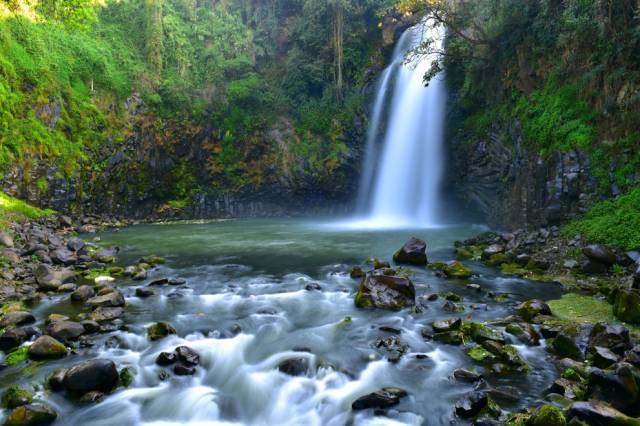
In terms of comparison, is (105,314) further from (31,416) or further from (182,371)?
(31,416)

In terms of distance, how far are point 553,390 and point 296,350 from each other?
3.82 meters

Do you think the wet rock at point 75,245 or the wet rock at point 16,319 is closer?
the wet rock at point 16,319

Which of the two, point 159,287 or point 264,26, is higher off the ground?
point 264,26

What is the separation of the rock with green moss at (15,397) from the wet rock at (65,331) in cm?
167

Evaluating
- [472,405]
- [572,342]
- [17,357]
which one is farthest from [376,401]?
[17,357]

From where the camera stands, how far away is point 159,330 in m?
7.75

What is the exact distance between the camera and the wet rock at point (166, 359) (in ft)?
22.0

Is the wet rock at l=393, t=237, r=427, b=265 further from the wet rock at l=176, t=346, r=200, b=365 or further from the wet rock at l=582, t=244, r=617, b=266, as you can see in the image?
the wet rock at l=176, t=346, r=200, b=365

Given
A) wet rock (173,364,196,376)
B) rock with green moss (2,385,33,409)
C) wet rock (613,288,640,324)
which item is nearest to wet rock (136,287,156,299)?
wet rock (173,364,196,376)

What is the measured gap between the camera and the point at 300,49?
32156mm

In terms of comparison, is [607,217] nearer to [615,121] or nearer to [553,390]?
[615,121]

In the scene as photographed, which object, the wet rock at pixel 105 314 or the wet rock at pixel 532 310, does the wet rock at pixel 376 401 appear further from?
the wet rock at pixel 105 314

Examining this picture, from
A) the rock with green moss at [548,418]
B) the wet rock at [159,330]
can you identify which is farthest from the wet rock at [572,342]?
the wet rock at [159,330]

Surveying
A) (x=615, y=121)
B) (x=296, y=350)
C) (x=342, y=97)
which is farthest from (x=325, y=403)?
(x=342, y=97)
